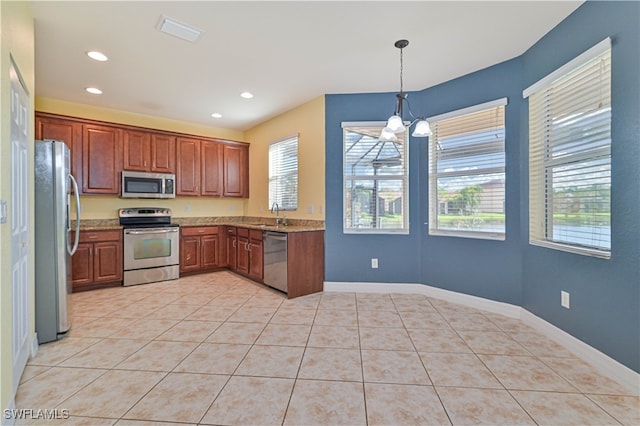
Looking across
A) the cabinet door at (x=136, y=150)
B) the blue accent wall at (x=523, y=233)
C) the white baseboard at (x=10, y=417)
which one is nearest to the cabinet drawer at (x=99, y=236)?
the cabinet door at (x=136, y=150)

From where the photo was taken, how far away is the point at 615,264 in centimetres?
193

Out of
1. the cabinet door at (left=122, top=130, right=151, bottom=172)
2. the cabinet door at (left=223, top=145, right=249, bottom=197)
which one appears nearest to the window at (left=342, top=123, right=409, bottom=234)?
the cabinet door at (left=223, top=145, right=249, bottom=197)

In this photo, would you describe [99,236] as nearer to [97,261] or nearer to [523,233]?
[97,261]

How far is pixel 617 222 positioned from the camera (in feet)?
6.28

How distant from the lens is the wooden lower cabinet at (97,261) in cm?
374

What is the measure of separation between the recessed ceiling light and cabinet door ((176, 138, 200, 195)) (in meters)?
1.85

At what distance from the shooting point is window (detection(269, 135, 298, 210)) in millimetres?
4410

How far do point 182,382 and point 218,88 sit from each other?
10.7 feet

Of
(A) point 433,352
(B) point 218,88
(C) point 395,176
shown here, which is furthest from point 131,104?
(A) point 433,352

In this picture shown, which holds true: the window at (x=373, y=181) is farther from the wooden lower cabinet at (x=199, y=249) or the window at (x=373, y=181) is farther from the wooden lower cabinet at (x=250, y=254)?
the wooden lower cabinet at (x=199, y=249)

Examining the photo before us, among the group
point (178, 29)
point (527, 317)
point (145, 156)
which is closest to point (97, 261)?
point (145, 156)

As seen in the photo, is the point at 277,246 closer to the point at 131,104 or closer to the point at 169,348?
the point at 169,348

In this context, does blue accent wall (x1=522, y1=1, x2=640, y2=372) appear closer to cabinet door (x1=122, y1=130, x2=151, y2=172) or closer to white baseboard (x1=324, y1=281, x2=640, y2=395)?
white baseboard (x1=324, y1=281, x2=640, y2=395)

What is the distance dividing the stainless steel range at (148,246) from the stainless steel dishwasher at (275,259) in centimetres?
163
